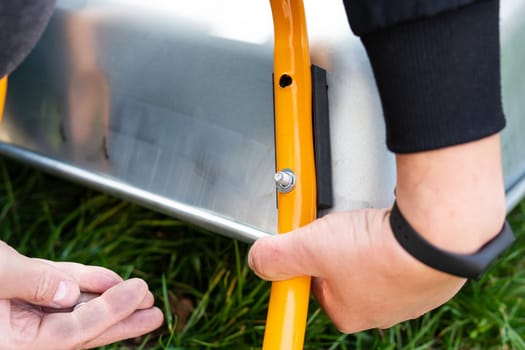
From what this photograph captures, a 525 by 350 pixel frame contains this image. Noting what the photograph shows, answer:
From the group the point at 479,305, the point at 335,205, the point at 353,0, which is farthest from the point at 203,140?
the point at 479,305

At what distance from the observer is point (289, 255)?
0.64 meters

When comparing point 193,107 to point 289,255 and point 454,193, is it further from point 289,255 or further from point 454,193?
point 454,193

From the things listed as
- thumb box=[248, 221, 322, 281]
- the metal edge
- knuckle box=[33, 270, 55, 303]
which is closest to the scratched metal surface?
the metal edge

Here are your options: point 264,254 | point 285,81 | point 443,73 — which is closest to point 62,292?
point 264,254

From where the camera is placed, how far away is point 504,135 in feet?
2.78

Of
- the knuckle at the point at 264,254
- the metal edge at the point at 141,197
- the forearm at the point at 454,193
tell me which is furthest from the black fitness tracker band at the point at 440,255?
the metal edge at the point at 141,197

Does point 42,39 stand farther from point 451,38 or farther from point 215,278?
point 451,38

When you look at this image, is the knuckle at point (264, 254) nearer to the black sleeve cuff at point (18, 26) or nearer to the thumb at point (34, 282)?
the thumb at point (34, 282)

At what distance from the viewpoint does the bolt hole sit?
711mm

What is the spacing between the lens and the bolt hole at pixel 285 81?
71 cm

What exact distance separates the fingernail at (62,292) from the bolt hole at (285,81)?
0.94 feet

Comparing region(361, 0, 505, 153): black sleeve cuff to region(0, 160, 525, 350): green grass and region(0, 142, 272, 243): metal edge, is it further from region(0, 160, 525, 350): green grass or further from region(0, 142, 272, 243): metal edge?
region(0, 160, 525, 350): green grass

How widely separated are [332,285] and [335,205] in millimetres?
115

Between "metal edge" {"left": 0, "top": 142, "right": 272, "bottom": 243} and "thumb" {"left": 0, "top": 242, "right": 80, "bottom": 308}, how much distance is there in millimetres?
176
